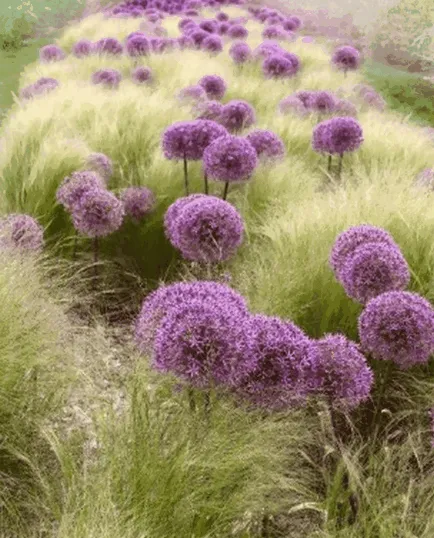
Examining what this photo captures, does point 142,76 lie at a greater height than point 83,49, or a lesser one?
greater

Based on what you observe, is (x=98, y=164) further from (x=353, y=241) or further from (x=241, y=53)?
(x=241, y=53)

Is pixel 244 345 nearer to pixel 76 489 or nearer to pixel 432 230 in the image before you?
pixel 76 489

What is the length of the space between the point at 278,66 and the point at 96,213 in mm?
5218

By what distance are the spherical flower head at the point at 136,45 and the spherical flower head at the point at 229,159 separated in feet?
19.9

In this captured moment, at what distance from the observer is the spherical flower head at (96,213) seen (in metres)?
3.30

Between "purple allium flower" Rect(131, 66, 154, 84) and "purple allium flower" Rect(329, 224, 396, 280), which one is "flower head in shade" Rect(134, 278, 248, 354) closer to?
Answer: "purple allium flower" Rect(329, 224, 396, 280)

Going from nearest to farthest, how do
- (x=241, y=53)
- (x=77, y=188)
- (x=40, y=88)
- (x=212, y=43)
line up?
(x=77, y=188) → (x=40, y=88) → (x=241, y=53) → (x=212, y=43)

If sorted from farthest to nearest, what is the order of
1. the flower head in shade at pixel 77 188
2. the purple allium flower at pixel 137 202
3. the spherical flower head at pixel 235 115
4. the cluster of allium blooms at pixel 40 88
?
the cluster of allium blooms at pixel 40 88
the spherical flower head at pixel 235 115
the purple allium flower at pixel 137 202
the flower head in shade at pixel 77 188

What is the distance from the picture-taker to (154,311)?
2.11 m

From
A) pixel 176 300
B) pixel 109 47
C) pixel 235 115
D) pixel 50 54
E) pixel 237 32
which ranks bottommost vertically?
pixel 237 32

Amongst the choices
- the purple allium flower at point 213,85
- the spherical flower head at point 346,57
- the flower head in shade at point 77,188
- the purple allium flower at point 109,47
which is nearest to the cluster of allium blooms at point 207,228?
the flower head in shade at point 77,188

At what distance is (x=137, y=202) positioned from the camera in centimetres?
391

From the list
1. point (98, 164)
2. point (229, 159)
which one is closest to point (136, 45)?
point (98, 164)

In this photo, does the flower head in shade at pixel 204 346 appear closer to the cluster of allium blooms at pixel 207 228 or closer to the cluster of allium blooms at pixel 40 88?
the cluster of allium blooms at pixel 207 228
